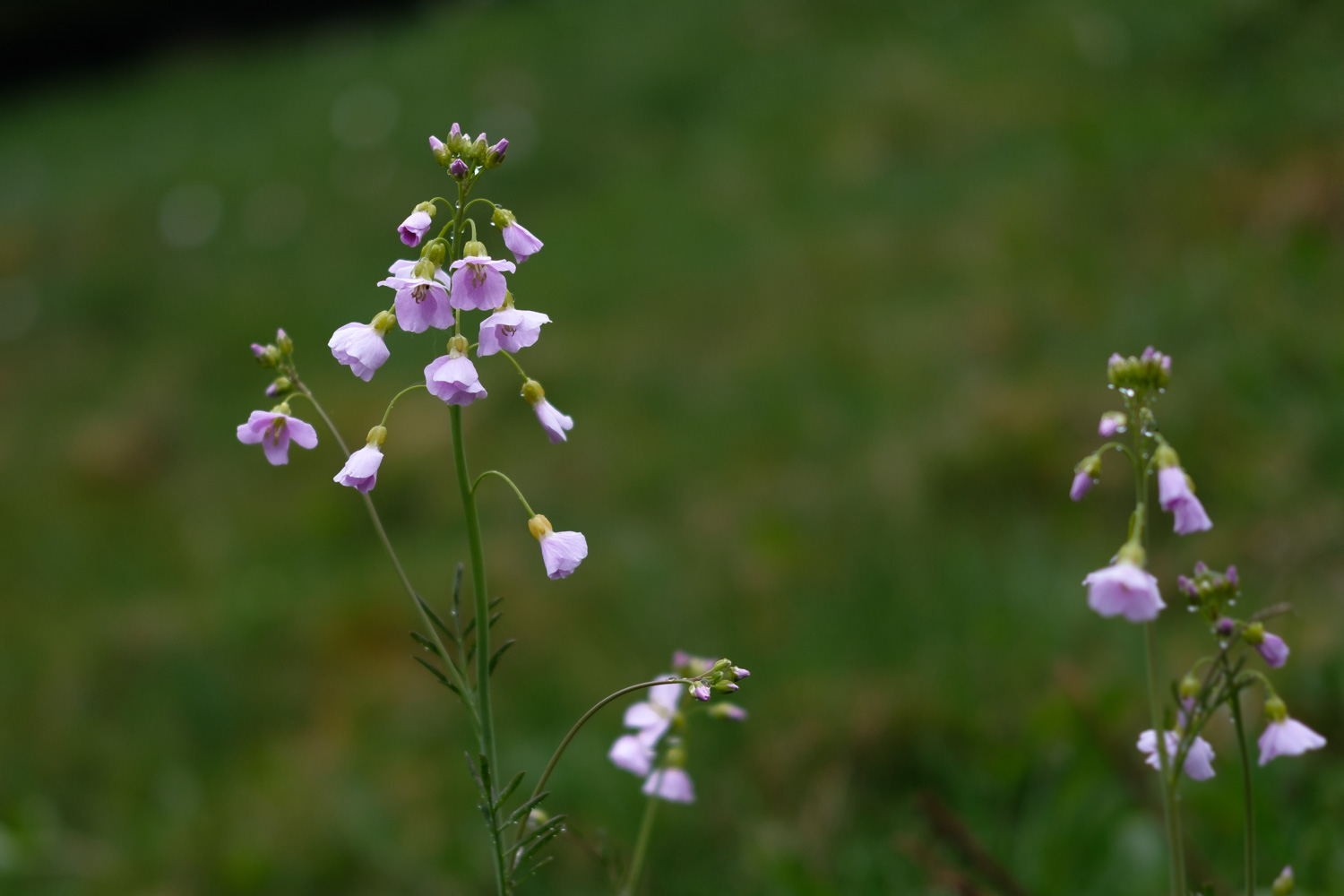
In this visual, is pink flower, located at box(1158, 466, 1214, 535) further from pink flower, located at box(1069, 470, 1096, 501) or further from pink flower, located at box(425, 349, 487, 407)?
pink flower, located at box(425, 349, 487, 407)

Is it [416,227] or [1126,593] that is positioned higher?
[416,227]

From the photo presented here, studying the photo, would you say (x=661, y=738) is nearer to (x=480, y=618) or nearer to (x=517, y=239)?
(x=480, y=618)

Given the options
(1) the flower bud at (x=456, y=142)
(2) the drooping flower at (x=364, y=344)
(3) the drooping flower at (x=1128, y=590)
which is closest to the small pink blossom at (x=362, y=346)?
(2) the drooping flower at (x=364, y=344)

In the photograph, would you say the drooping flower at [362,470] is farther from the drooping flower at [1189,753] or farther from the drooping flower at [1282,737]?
the drooping flower at [1282,737]

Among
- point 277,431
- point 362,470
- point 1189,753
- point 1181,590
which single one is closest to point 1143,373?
point 1181,590

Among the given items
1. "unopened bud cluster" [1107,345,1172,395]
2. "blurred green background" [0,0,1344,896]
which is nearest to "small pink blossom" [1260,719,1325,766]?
"unopened bud cluster" [1107,345,1172,395]

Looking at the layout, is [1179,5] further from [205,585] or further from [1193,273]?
[205,585]
